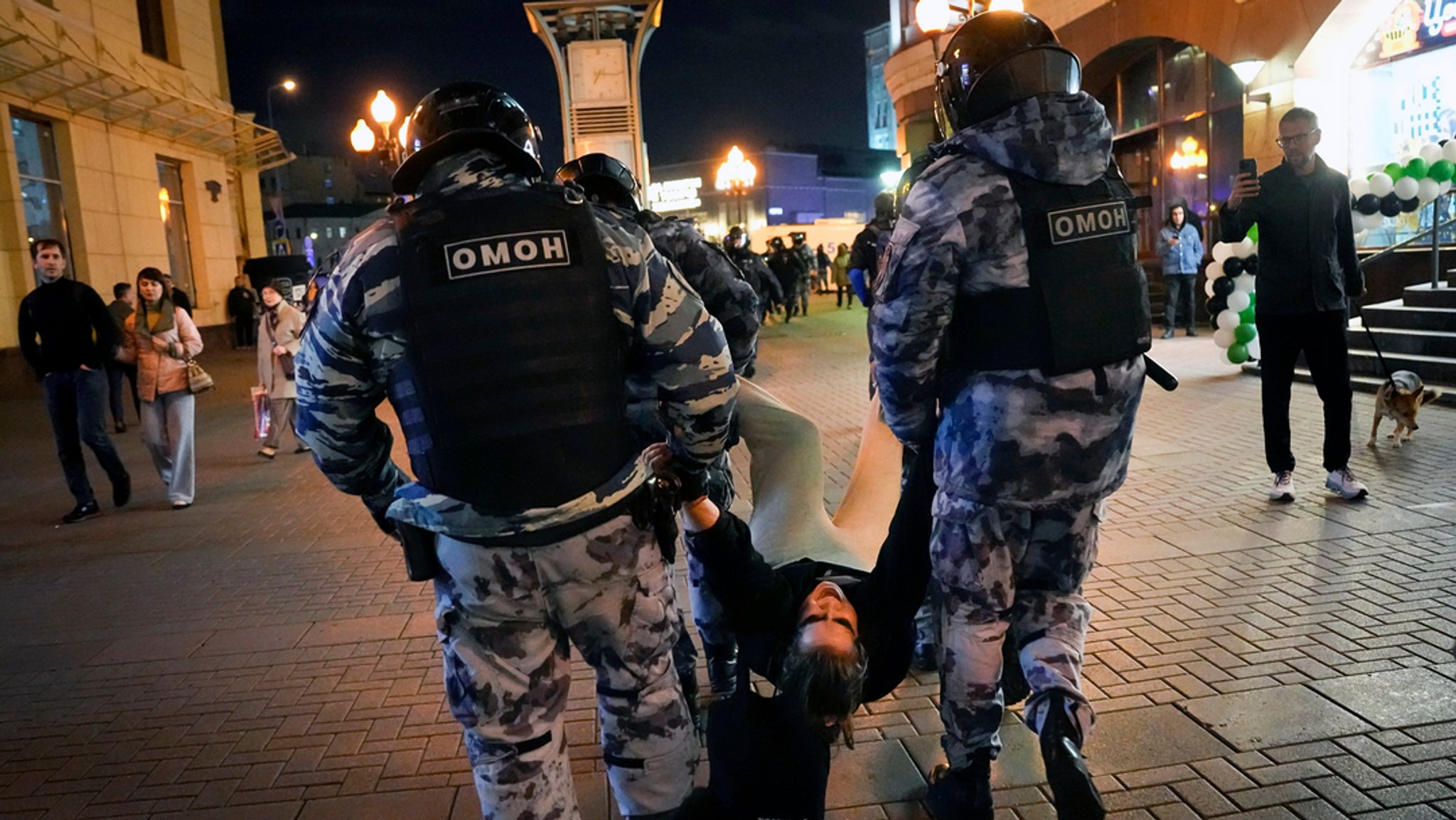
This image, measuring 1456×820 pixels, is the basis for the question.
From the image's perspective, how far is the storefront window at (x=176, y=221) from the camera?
23.1m

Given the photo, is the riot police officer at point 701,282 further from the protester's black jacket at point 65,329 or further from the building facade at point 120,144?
the building facade at point 120,144

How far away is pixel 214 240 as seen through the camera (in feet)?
82.2

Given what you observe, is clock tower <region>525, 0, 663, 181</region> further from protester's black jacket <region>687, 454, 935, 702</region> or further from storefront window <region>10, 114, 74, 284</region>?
protester's black jacket <region>687, 454, 935, 702</region>

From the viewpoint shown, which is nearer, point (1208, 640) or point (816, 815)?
point (816, 815)

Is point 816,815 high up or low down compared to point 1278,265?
down

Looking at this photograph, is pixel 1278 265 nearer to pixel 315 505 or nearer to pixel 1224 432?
pixel 1224 432

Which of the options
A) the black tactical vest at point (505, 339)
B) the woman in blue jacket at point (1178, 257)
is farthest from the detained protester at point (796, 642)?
the woman in blue jacket at point (1178, 257)

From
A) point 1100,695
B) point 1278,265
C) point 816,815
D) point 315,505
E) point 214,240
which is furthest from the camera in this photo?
point 214,240

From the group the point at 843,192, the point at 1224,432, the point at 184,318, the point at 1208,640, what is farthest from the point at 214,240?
the point at 843,192

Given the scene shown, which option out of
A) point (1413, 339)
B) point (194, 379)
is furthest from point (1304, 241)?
point (194, 379)

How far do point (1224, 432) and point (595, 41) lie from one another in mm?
11182

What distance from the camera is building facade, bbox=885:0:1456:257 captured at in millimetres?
13562

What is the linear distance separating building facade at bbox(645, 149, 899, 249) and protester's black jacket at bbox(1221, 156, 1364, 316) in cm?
5133

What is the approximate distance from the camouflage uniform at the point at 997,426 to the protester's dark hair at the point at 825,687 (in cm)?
61
